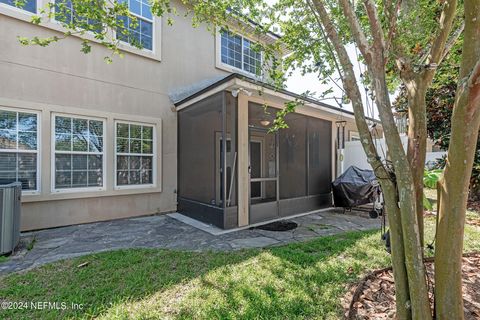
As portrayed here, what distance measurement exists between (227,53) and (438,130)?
26.3ft

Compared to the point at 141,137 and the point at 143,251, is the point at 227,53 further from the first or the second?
the point at 143,251

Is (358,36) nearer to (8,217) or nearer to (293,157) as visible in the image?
(293,157)

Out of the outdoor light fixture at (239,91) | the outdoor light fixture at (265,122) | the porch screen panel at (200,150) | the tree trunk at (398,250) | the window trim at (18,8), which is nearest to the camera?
the tree trunk at (398,250)

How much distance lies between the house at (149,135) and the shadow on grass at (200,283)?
6.73 feet

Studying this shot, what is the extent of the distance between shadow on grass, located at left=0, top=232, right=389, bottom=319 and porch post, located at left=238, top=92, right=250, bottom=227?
1757 millimetres

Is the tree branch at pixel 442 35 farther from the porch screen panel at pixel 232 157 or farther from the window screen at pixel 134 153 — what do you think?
the window screen at pixel 134 153

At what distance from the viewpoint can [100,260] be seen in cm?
391

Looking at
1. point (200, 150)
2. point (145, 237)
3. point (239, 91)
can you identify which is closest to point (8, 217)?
point (145, 237)

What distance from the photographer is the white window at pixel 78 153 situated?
237 inches

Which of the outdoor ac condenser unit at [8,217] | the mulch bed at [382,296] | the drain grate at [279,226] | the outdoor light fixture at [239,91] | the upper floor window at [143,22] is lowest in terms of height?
the mulch bed at [382,296]

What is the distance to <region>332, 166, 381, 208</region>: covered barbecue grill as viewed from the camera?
717cm

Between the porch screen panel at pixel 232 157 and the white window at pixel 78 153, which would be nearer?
the porch screen panel at pixel 232 157

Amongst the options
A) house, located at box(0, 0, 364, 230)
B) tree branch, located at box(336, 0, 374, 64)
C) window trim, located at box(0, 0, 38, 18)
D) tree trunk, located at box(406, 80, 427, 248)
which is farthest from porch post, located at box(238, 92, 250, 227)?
window trim, located at box(0, 0, 38, 18)

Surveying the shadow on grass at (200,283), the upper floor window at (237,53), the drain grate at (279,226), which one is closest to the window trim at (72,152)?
the shadow on grass at (200,283)
